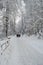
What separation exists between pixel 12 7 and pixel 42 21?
1117cm

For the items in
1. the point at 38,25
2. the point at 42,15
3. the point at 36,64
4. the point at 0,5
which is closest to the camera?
the point at 36,64

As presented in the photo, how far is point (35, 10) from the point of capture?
44.8m

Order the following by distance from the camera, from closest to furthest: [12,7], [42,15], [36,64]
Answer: [36,64]
[42,15]
[12,7]

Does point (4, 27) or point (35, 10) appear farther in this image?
point (4, 27)

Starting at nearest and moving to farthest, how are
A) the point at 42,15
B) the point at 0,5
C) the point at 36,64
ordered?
the point at 36,64 → the point at 0,5 → the point at 42,15

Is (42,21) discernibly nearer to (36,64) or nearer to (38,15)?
(38,15)

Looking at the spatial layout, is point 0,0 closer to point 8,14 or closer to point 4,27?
point 8,14

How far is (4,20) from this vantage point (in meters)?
48.3

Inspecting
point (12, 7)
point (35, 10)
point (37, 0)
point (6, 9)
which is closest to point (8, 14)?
point (6, 9)

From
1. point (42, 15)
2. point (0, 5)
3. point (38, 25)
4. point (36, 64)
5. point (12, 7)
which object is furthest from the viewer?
point (12, 7)

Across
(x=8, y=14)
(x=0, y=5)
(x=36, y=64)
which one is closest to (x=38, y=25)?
(x=8, y=14)

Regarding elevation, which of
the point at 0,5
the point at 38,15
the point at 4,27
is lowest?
the point at 4,27

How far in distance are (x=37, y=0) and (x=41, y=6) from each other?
282 inches

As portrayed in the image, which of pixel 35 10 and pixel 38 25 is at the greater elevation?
pixel 35 10
